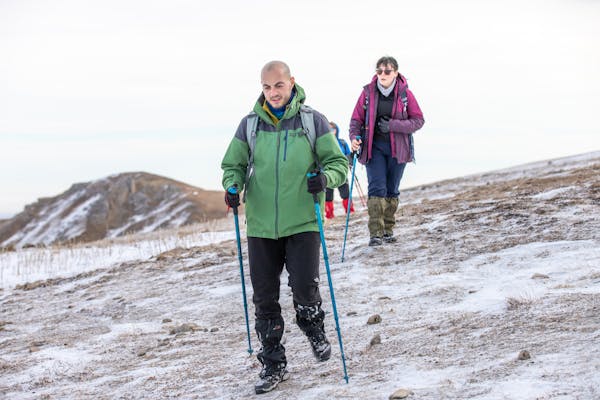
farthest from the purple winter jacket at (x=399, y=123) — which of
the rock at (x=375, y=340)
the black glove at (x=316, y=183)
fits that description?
the black glove at (x=316, y=183)

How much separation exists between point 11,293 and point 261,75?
9.95 m

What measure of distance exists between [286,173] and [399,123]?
4.37 meters

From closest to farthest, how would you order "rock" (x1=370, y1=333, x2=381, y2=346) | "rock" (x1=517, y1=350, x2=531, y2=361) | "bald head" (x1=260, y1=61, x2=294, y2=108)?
"rock" (x1=517, y1=350, x2=531, y2=361) → "bald head" (x1=260, y1=61, x2=294, y2=108) → "rock" (x1=370, y1=333, x2=381, y2=346)

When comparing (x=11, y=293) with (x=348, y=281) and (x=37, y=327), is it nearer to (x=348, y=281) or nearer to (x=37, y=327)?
(x=37, y=327)

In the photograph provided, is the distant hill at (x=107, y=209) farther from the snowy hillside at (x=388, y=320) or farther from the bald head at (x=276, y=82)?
the bald head at (x=276, y=82)

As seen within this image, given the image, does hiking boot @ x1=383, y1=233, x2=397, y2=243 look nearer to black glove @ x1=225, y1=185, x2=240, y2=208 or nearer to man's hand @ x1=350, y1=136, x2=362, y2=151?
man's hand @ x1=350, y1=136, x2=362, y2=151

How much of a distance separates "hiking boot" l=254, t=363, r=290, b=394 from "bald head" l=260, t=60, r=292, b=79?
2.17m

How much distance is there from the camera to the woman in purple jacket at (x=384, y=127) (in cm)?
882

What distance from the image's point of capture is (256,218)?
4797 millimetres

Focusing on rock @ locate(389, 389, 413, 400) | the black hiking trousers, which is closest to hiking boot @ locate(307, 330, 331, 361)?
the black hiking trousers

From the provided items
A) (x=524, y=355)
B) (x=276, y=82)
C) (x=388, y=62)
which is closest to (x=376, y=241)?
(x=388, y=62)

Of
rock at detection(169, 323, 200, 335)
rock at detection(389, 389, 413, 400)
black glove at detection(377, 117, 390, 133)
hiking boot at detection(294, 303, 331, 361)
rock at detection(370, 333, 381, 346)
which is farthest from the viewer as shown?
black glove at detection(377, 117, 390, 133)

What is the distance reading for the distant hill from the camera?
5831 centimetres

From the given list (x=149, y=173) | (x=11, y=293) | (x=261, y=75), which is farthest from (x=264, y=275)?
(x=149, y=173)
